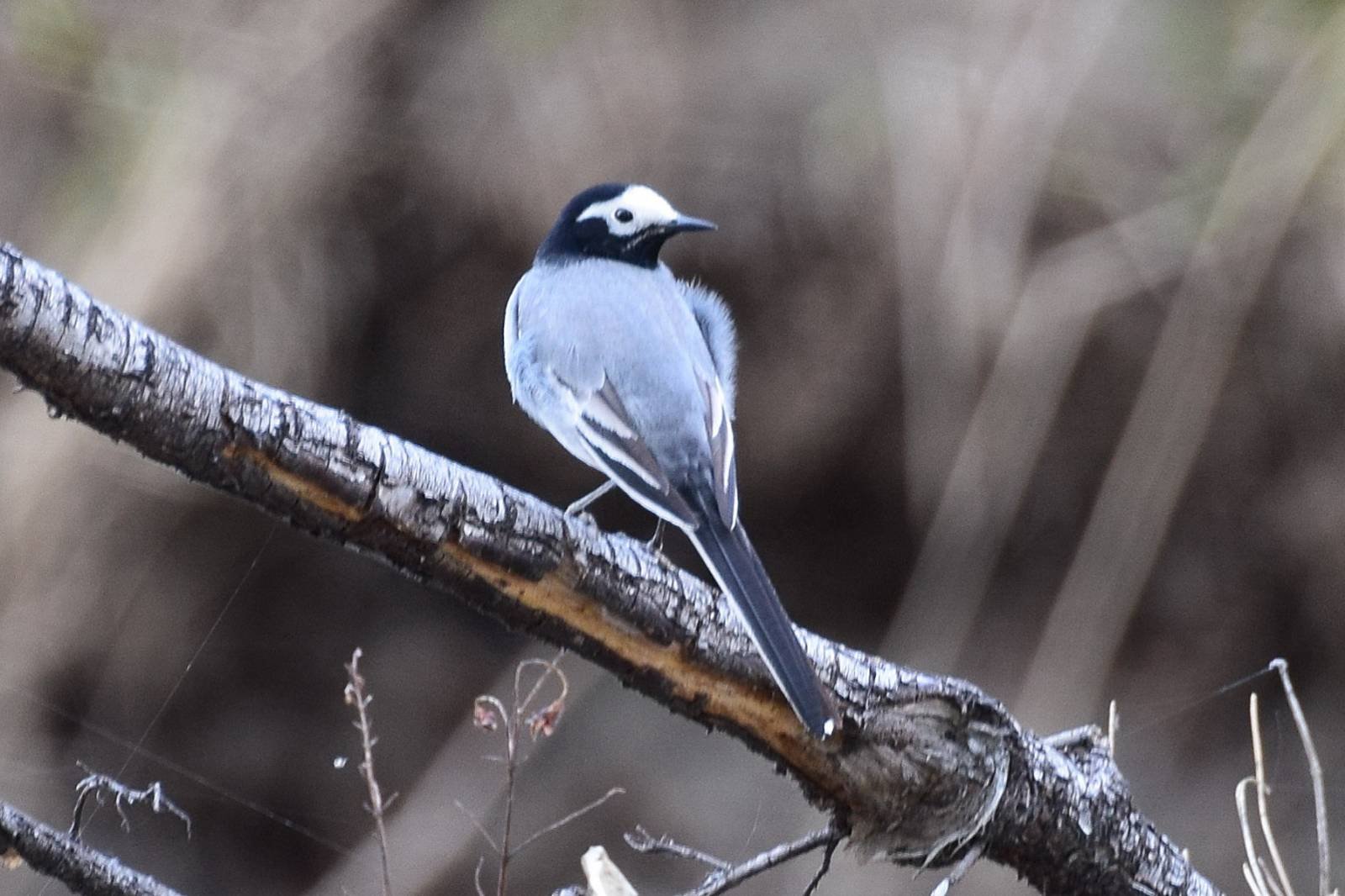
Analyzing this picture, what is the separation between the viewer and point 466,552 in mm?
1792

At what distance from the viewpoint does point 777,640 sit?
1896 mm

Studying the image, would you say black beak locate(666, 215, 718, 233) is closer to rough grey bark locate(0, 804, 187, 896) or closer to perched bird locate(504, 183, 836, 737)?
perched bird locate(504, 183, 836, 737)

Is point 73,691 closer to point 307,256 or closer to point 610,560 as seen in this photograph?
point 307,256

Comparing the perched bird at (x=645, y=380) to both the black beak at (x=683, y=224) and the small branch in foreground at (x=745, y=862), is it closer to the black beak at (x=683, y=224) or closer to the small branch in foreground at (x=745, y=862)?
the black beak at (x=683, y=224)

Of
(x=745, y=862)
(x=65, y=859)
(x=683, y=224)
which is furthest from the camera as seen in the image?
(x=683, y=224)

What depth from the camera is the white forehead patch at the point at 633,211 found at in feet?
10.0

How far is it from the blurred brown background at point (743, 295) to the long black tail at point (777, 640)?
91.8 inches

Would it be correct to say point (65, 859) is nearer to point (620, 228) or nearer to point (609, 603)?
point (609, 603)

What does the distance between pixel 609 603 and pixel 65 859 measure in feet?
2.35

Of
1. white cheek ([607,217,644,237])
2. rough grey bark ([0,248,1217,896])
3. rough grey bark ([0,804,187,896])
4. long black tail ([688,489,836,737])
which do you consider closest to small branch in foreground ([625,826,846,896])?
rough grey bark ([0,248,1217,896])

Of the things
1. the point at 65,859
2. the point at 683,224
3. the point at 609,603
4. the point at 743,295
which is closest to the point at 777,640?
the point at 609,603

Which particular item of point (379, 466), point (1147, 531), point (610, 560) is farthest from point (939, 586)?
point (379, 466)

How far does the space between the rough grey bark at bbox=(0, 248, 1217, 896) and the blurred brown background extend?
83.8 inches

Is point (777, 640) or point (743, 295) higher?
point (743, 295)
